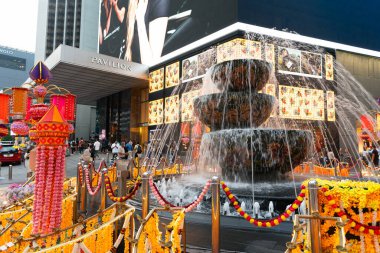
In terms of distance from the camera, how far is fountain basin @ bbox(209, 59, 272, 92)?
28.5 ft

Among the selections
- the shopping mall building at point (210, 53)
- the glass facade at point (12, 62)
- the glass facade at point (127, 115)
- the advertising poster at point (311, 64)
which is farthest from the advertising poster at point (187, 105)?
the glass facade at point (12, 62)

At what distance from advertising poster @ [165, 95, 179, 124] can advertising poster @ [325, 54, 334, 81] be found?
13617mm

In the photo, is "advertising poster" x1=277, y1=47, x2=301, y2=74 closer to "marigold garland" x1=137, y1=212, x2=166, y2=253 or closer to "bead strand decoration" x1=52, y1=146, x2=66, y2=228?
"bead strand decoration" x1=52, y1=146, x2=66, y2=228

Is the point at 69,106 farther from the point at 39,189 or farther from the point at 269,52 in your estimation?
the point at 269,52

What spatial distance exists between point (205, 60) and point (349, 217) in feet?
71.4

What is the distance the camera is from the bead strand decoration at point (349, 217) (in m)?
3.25

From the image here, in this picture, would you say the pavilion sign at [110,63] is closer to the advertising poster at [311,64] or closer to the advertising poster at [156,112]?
the advertising poster at [156,112]

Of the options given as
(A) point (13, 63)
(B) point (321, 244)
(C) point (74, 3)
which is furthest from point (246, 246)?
(A) point (13, 63)

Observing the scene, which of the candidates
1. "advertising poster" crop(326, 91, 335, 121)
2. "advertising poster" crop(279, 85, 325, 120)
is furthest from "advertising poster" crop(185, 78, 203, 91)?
"advertising poster" crop(326, 91, 335, 121)

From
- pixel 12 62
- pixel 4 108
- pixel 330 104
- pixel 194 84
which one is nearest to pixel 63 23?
pixel 12 62

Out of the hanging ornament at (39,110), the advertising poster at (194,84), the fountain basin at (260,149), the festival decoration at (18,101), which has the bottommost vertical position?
the fountain basin at (260,149)

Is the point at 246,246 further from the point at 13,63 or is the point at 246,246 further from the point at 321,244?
Answer: the point at 13,63

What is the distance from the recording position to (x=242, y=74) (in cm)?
876

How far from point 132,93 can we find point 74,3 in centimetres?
5136
